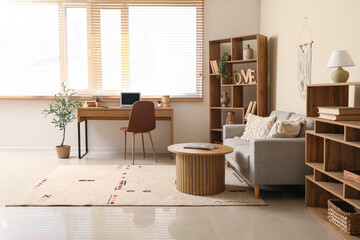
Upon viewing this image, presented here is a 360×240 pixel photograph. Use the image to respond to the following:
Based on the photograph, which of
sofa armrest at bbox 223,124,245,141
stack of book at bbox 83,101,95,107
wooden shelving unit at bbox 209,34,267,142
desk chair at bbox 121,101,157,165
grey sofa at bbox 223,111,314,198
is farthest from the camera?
stack of book at bbox 83,101,95,107

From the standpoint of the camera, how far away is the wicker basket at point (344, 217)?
236 centimetres

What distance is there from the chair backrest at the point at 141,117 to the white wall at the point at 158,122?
803 millimetres

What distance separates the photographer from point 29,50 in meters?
5.58

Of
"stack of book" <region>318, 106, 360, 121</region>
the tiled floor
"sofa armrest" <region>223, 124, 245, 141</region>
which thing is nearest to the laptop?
"sofa armrest" <region>223, 124, 245, 141</region>

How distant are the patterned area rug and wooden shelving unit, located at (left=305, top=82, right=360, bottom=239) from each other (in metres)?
0.48

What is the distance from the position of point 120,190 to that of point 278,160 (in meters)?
1.51

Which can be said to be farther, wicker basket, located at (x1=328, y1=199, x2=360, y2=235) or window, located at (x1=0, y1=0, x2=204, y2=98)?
window, located at (x1=0, y1=0, x2=204, y2=98)

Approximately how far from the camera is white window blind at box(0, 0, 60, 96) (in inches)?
219

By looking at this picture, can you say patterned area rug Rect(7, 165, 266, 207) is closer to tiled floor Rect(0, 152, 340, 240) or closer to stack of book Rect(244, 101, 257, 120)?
tiled floor Rect(0, 152, 340, 240)

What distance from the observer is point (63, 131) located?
5.62 m

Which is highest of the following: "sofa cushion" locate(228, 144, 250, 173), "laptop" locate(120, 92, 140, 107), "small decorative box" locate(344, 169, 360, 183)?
"laptop" locate(120, 92, 140, 107)

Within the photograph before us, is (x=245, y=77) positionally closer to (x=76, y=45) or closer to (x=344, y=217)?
(x=76, y=45)

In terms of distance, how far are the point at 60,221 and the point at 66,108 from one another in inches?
114

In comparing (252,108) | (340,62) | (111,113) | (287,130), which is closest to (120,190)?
(287,130)
